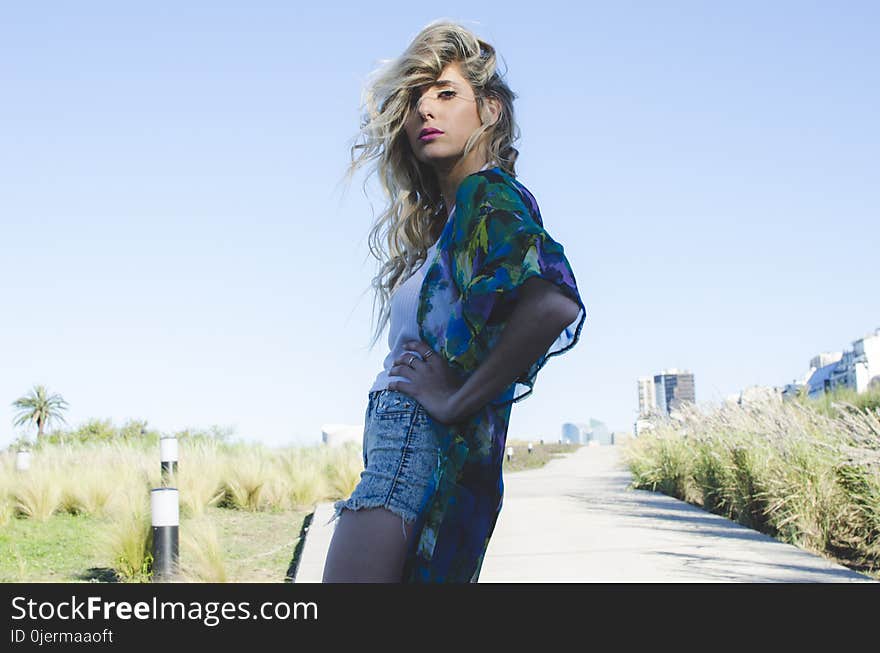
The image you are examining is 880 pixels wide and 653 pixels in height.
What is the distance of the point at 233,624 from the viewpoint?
1872mm

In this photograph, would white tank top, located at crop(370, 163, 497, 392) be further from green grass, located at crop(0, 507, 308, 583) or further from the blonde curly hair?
green grass, located at crop(0, 507, 308, 583)

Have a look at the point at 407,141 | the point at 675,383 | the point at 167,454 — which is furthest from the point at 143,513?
the point at 675,383

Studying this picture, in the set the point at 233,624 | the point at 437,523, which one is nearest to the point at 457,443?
the point at 437,523

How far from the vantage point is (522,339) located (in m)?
1.63

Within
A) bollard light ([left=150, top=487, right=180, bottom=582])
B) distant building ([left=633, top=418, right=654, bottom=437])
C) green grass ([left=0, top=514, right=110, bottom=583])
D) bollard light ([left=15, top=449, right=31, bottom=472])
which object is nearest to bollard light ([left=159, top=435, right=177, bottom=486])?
green grass ([left=0, top=514, right=110, bottom=583])

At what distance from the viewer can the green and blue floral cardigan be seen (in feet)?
5.40

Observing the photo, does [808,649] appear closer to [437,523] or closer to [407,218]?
[437,523]

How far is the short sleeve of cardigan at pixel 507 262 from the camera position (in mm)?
1630

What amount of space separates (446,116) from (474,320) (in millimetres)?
496

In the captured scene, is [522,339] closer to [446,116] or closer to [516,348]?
Result: [516,348]

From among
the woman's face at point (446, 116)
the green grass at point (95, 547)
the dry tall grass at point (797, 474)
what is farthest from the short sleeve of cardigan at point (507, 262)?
the dry tall grass at point (797, 474)

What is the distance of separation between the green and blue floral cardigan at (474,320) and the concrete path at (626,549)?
4155 millimetres

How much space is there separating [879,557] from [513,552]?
253 cm

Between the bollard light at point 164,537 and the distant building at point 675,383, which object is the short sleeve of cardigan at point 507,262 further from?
the distant building at point 675,383
